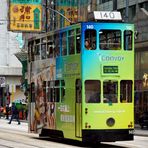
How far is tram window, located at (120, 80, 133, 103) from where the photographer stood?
820 inches

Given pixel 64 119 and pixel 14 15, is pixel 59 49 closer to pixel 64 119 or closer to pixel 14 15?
pixel 64 119

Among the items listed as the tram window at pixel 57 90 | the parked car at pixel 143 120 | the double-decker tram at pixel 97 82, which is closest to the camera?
the double-decker tram at pixel 97 82

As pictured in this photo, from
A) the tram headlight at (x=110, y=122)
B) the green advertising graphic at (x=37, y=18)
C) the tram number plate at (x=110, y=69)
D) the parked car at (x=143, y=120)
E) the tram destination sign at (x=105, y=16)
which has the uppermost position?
the green advertising graphic at (x=37, y=18)

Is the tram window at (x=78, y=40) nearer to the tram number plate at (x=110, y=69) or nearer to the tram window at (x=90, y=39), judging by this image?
the tram window at (x=90, y=39)

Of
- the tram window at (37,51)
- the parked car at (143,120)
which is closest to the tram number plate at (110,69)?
the tram window at (37,51)

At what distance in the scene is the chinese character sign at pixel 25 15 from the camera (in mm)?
41906

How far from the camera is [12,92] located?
6819 cm

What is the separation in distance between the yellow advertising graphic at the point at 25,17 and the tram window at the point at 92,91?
2223 cm

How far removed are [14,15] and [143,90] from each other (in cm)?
1064

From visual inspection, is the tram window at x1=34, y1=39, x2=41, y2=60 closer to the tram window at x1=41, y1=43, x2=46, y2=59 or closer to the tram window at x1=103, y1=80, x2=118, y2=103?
the tram window at x1=41, y1=43, x2=46, y2=59

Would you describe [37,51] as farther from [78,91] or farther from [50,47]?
[78,91]

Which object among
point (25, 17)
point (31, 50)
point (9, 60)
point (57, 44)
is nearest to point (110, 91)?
point (57, 44)

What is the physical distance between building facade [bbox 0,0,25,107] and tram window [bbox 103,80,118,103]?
48.0m

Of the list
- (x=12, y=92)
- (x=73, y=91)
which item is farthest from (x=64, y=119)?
(x=12, y=92)
